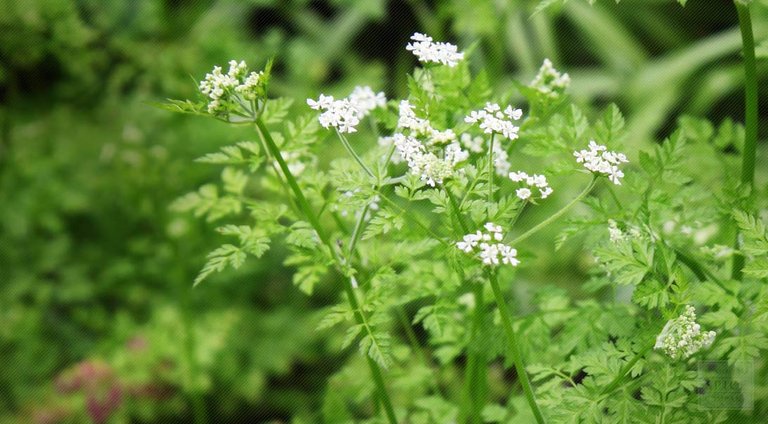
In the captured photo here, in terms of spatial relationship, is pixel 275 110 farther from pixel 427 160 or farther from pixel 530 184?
pixel 530 184

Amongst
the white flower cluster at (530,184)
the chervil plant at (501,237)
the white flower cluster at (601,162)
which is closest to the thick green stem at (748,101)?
the chervil plant at (501,237)

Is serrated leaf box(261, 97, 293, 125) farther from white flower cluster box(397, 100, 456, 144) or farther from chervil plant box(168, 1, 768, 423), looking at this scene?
white flower cluster box(397, 100, 456, 144)

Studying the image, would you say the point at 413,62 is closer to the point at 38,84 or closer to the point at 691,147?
the point at 38,84

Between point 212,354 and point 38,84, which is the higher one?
point 38,84

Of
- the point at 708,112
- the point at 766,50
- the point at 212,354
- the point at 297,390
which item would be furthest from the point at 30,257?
the point at 708,112

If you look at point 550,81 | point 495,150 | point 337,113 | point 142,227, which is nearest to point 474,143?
point 495,150

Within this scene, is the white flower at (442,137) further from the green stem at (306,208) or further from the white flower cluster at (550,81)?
the white flower cluster at (550,81)
